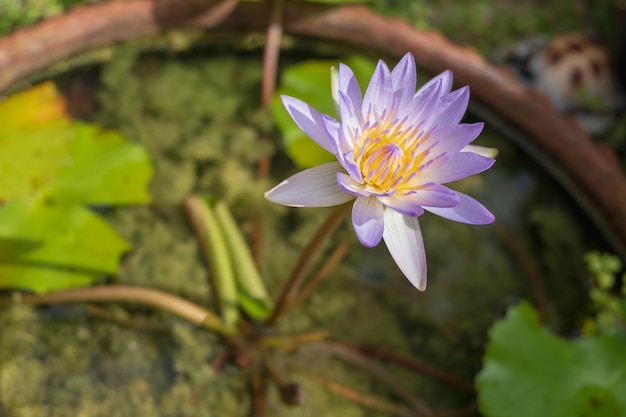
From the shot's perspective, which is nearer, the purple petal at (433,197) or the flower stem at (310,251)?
the purple petal at (433,197)

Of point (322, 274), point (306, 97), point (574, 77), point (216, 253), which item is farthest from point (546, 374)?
point (574, 77)

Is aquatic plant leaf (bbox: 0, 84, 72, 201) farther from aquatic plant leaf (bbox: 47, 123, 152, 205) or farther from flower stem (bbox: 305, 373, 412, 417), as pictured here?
flower stem (bbox: 305, 373, 412, 417)

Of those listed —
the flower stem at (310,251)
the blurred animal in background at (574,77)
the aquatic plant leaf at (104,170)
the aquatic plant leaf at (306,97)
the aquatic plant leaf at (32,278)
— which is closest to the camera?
the flower stem at (310,251)

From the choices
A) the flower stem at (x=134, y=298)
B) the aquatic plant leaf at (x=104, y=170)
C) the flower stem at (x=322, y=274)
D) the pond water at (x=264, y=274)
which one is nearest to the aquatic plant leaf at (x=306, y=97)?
the pond water at (x=264, y=274)

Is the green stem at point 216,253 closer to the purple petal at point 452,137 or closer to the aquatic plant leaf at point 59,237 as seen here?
the aquatic plant leaf at point 59,237

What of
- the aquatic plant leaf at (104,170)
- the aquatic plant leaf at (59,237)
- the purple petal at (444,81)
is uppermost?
the aquatic plant leaf at (104,170)

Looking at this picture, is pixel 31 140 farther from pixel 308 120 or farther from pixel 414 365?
pixel 414 365

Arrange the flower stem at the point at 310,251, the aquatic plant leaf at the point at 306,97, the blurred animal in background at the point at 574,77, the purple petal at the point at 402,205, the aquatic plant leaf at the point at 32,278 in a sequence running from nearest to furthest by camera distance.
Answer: the purple petal at the point at 402,205 → the flower stem at the point at 310,251 → the aquatic plant leaf at the point at 32,278 → the aquatic plant leaf at the point at 306,97 → the blurred animal in background at the point at 574,77
